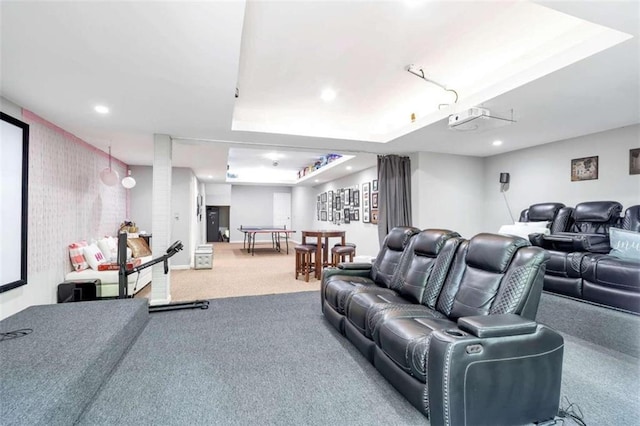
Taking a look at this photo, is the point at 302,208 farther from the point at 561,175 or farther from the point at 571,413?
the point at 571,413

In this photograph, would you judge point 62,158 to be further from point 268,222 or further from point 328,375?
point 268,222

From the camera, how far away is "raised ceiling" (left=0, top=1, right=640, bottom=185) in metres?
1.79

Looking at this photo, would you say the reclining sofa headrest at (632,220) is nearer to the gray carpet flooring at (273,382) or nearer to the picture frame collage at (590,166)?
the picture frame collage at (590,166)

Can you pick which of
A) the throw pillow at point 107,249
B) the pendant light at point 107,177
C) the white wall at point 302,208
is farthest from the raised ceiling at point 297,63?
the white wall at point 302,208

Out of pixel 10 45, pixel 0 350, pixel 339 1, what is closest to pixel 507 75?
pixel 339 1

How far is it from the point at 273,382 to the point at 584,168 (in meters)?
4.74

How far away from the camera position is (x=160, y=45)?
78.1 inches

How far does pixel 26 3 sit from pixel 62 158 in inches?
115

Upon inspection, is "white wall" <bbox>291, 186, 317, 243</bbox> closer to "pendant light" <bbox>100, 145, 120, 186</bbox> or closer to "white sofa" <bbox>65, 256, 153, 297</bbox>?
"pendant light" <bbox>100, 145, 120, 186</bbox>

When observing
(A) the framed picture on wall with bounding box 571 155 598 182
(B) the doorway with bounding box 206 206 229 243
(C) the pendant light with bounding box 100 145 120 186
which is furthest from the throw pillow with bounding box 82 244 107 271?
(B) the doorway with bounding box 206 206 229 243

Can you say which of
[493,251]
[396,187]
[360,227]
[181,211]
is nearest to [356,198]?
[360,227]

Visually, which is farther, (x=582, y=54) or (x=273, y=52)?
(x=273, y=52)

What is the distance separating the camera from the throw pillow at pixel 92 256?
4.26 metres

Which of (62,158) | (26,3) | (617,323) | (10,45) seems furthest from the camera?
(62,158)
